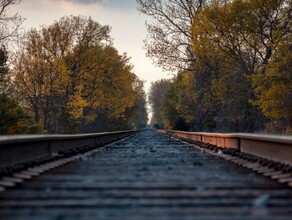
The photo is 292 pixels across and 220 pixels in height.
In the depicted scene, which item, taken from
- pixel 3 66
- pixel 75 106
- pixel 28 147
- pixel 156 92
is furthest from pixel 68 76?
pixel 156 92

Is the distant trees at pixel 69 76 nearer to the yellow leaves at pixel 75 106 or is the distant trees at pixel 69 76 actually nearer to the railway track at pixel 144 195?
the yellow leaves at pixel 75 106

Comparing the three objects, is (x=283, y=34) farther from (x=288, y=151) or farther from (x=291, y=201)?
(x=291, y=201)

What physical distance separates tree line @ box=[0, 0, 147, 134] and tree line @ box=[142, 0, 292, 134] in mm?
8998

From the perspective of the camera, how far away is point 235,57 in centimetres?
3781

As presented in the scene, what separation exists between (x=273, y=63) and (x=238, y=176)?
2523 cm

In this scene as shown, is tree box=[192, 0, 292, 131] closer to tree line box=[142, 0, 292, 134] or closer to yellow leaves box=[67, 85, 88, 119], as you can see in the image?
tree line box=[142, 0, 292, 134]

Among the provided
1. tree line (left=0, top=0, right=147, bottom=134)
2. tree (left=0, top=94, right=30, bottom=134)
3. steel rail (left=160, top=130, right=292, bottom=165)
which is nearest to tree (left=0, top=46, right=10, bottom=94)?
tree line (left=0, top=0, right=147, bottom=134)

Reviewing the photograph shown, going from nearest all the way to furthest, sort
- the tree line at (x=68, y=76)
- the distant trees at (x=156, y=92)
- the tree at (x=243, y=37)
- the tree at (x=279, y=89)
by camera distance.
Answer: the tree at (x=279, y=89) < the tree at (x=243, y=37) < the tree line at (x=68, y=76) < the distant trees at (x=156, y=92)

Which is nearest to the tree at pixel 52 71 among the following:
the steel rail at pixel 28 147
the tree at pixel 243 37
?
the tree at pixel 243 37

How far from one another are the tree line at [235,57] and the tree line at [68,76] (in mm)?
8998

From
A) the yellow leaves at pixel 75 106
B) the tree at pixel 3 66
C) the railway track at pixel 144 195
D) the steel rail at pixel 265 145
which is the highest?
the tree at pixel 3 66

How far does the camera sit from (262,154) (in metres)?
10.0

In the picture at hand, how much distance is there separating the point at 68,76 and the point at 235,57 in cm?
1798

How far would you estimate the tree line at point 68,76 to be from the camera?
4456 centimetres
